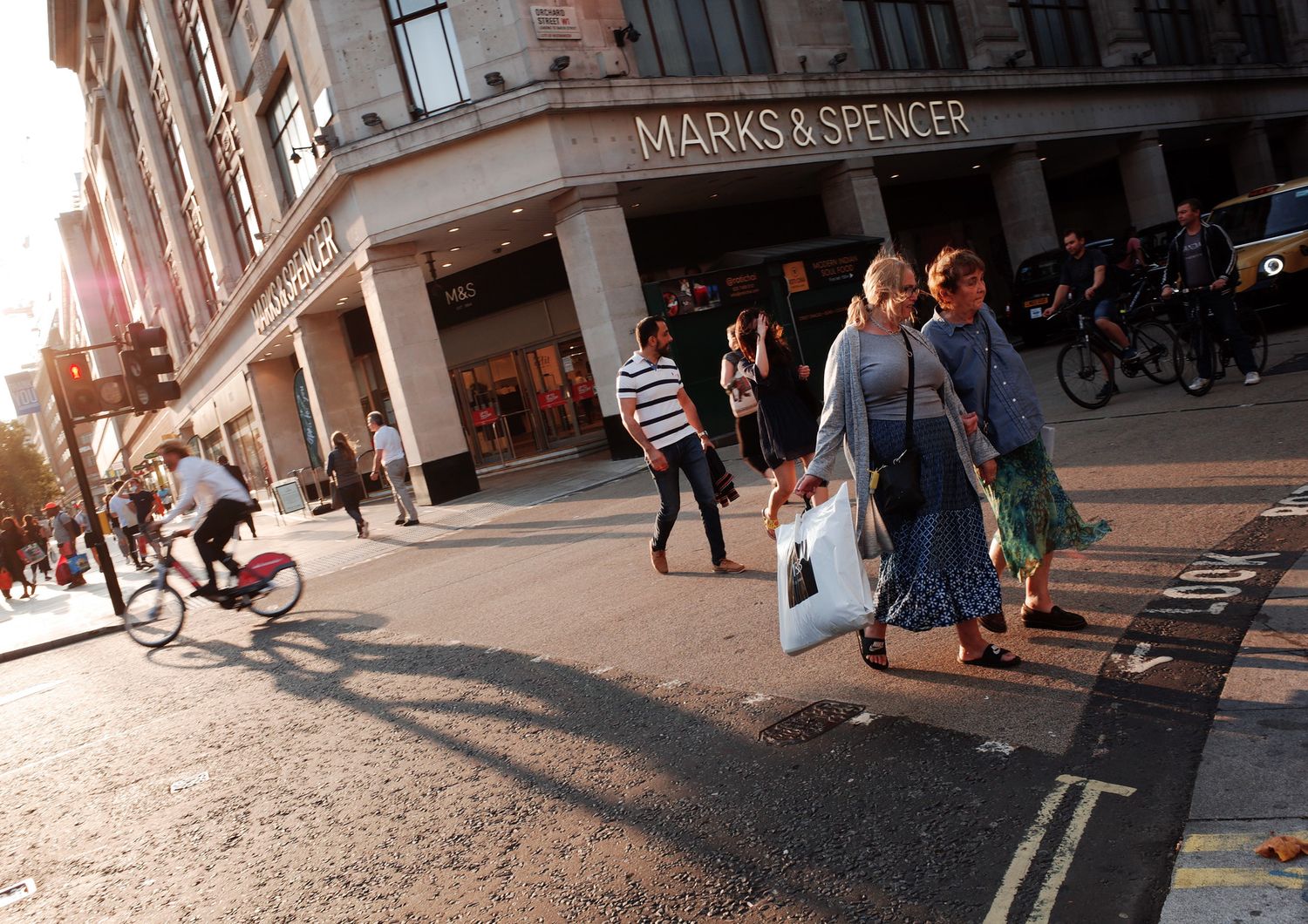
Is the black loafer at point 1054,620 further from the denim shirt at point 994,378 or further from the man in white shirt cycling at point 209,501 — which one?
the man in white shirt cycling at point 209,501

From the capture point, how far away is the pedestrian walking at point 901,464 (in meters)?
4.29

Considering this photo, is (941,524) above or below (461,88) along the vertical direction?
below

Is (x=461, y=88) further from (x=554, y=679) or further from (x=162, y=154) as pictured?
(x=162, y=154)

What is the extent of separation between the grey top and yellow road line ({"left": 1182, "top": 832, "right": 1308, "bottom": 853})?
6.78 feet

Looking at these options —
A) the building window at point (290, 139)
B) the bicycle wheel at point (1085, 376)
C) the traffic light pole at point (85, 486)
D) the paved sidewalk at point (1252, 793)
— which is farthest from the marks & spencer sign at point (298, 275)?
the paved sidewalk at point (1252, 793)

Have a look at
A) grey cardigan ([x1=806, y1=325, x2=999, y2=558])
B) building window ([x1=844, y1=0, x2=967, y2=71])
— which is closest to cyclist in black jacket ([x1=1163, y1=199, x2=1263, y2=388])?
grey cardigan ([x1=806, y1=325, x2=999, y2=558])

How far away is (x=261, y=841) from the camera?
14.1ft

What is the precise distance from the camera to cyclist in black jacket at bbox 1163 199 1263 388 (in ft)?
30.8

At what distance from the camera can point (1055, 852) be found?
114 inches

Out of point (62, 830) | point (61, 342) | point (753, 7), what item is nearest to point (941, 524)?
point (62, 830)

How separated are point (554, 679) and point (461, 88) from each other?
14493mm

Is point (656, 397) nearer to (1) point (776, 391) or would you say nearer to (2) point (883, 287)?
(1) point (776, 391)

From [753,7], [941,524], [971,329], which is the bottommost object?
[941,524]

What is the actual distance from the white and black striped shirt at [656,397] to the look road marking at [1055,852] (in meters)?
4.59
